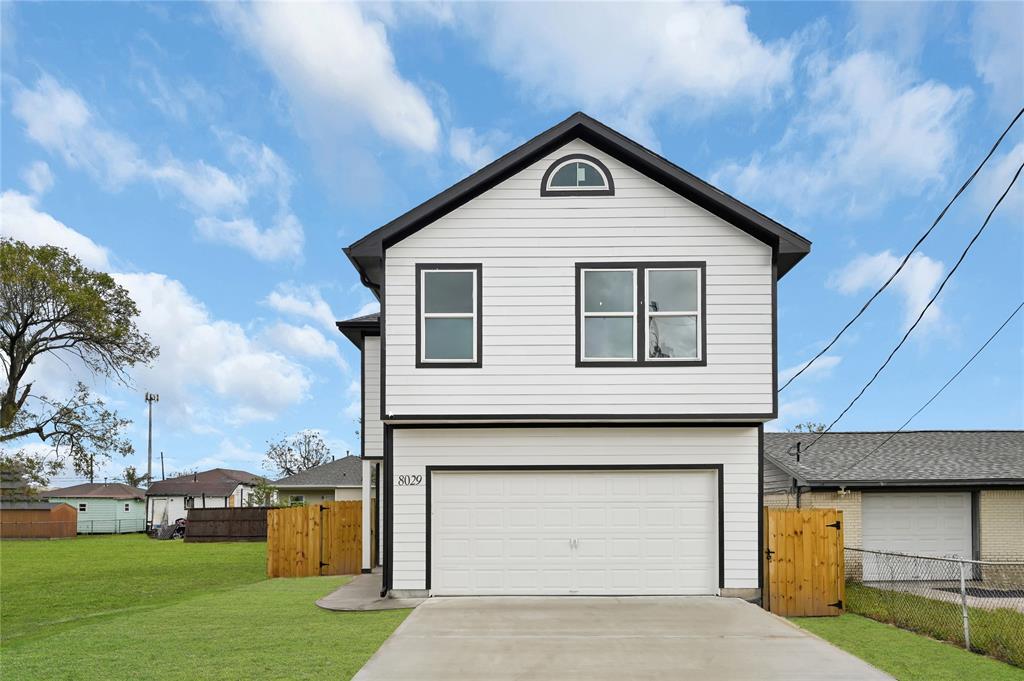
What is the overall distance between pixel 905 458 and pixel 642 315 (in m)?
10.1

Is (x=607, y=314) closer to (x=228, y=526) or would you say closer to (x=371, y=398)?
(x=371, y=398)

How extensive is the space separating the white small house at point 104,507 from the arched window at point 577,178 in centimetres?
4619

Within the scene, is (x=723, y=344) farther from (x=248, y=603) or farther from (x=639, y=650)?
(x=248, y=603)

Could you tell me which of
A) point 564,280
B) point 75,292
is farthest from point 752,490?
point 75,292

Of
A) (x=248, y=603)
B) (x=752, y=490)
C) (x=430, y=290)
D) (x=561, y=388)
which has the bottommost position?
(x=248, y=603)

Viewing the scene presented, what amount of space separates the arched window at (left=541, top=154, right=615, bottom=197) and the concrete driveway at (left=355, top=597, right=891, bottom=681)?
657 centimetres

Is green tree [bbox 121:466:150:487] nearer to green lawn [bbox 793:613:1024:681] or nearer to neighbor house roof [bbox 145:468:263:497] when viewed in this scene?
neighbor house roof [bbox 145:468:263:497]

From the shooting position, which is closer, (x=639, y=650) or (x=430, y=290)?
(x=639, y=650)

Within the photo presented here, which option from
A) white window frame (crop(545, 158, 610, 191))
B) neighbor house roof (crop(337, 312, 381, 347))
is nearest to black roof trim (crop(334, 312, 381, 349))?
neighbor house roof (crop(337, 312, 381, 347))

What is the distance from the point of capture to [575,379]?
13.4m

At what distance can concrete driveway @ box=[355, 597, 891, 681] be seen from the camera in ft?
28.1

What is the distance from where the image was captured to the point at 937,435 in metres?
22.5

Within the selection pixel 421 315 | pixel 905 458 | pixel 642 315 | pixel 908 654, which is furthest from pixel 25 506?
pixel 908 654

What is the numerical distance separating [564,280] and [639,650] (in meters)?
6.12
